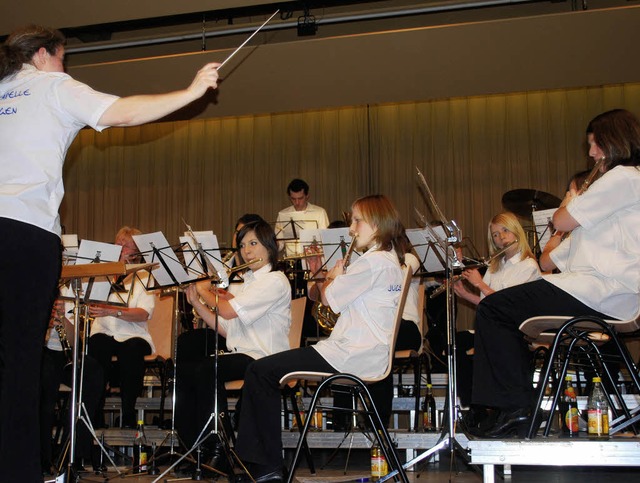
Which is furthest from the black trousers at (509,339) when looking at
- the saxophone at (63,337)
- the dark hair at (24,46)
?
the saxophone at (63,337)

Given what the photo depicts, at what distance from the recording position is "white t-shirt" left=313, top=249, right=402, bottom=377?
327 centimetres

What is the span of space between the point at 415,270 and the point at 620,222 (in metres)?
2.19

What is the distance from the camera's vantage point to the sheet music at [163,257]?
4086 mm

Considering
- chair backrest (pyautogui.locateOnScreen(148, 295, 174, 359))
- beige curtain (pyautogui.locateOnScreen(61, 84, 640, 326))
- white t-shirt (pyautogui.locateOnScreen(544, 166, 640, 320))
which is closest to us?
white t-shirt (pyautogui.locateOnScreen(544, 166, 640, 320))

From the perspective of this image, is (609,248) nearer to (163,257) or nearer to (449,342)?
(449,342)

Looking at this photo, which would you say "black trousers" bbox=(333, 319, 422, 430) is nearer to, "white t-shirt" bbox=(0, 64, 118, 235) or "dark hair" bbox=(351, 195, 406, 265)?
"dark hair" bbox=(351, 195, 406, 265)

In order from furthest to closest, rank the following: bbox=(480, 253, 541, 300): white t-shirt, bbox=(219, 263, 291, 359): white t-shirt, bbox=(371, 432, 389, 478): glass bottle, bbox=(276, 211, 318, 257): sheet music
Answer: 1. bbox=(276, 211, 318, 257): sheet music
2. bbox=(480, 253, 541, 300): white t-shirt
3. bbox=(219, 263, 291, 359): white t-shirt
4. bbox=(371, 432, 389, 478): glass bottle

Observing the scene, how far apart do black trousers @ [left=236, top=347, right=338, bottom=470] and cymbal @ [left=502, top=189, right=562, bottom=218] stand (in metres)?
3.91

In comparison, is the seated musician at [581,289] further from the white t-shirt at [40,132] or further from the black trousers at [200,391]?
the white t-shirt at [40,132]

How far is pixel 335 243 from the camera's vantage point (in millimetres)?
4812

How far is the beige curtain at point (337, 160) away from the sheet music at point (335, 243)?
4.22 m

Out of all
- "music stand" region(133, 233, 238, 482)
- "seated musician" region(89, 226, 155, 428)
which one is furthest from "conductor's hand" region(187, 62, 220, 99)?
"seated musician" region(89, 226, 155, 428)

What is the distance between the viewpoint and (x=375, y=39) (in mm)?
7246

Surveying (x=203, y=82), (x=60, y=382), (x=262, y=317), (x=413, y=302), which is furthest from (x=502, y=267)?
(x=203, y=82)
